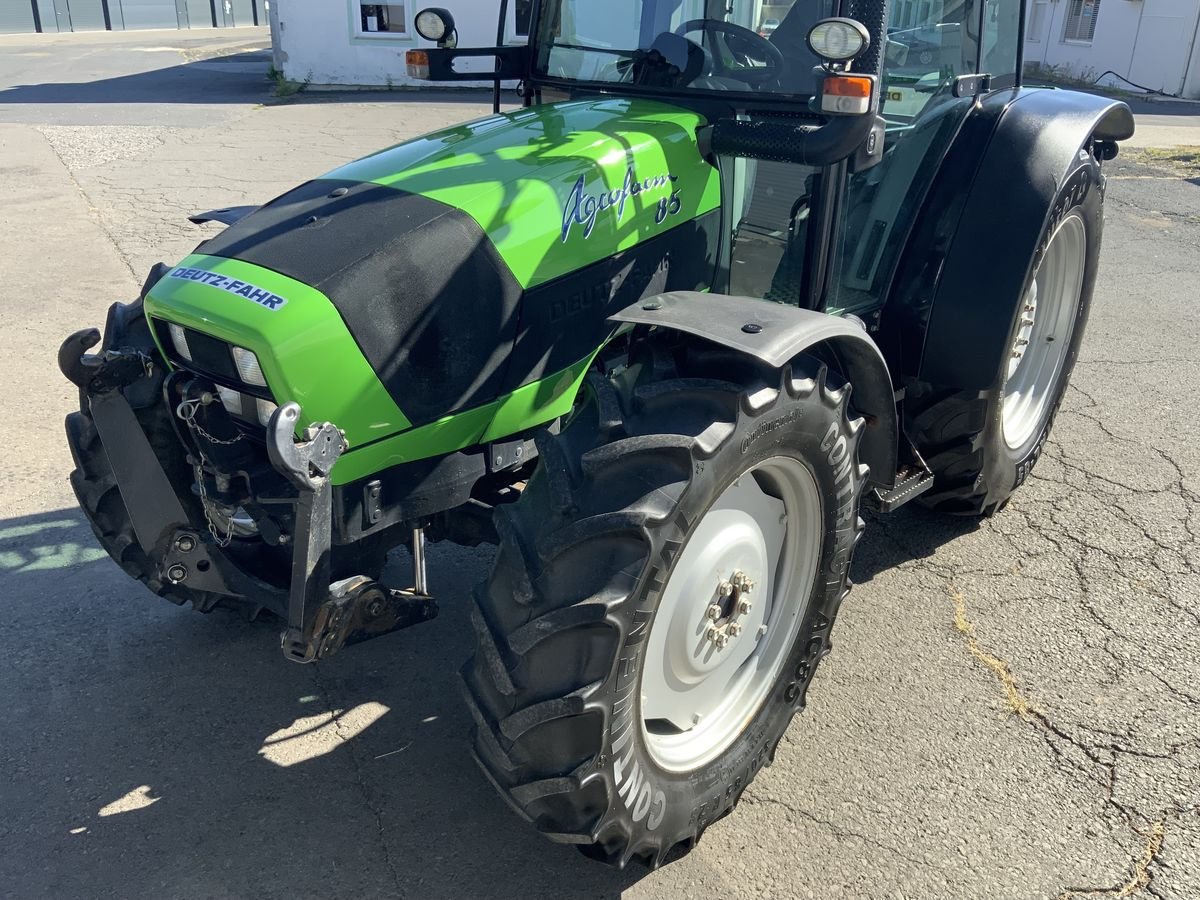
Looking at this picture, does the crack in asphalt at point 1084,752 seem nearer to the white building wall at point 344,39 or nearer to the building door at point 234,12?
the white building wall at point 344,39

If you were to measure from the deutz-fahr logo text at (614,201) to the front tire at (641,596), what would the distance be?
1.82 ft

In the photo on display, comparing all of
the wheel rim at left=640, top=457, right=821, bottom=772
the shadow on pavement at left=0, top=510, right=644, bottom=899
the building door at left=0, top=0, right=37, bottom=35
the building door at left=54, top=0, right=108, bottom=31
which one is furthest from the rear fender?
the building door at left=54, top=0, right=108, bottom=31

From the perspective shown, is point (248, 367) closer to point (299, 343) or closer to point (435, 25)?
point (299, 343)

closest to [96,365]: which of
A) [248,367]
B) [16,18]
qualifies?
[248,367]

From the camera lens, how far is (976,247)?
3.26m

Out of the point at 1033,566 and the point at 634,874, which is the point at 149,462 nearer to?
the point at 634,874

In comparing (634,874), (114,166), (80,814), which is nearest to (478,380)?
(634,874)

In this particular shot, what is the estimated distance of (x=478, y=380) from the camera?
247 centimetres

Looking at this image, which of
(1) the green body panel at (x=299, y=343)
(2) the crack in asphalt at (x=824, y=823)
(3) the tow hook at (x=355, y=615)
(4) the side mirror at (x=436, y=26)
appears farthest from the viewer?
(4) the side mirror at (x=436, y=26)

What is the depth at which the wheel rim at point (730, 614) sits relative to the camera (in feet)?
7.88

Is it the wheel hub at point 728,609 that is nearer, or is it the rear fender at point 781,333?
the rear fender at point 781,333

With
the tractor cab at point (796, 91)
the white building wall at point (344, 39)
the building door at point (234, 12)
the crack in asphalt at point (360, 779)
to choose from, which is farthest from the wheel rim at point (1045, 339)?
the building door at point (234, 12)

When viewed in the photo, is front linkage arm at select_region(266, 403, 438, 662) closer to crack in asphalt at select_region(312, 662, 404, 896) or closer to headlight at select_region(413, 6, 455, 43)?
crack in asphalt at select_region(312, 662, 404, 896)

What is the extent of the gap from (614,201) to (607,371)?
0.51 m
